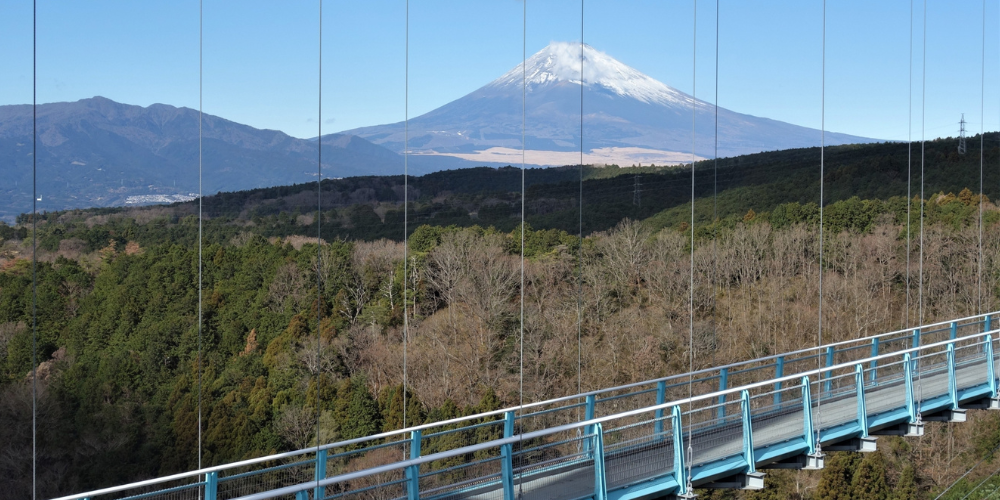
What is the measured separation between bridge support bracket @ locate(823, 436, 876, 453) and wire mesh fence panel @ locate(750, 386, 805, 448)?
32cm

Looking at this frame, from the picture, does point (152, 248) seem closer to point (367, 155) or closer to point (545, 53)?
point (367, 155)

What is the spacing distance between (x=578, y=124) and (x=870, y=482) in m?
51.9

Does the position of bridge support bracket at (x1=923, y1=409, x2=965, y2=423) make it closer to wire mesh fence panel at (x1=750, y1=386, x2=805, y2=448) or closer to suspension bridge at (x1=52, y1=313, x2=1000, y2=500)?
suspension bridge at (x1=52, y1=313, x2=1000, y2=500)

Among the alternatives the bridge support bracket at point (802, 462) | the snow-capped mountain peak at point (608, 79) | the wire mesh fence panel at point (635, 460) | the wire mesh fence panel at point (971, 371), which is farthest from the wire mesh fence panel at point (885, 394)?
the snow-capped mountain peak at point (608, 79)

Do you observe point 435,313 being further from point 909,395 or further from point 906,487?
point 909,395

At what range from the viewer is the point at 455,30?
39.1m

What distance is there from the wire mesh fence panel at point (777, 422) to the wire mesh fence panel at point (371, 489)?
2800mm

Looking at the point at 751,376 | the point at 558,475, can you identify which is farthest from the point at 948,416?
the point at 751,376

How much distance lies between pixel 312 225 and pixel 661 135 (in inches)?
1633

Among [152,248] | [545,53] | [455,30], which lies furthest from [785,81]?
[545,53]

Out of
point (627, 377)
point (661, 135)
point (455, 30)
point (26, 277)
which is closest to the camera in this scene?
point (627, 377)

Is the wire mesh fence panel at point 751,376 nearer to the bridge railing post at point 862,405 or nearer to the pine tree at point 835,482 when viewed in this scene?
the pine tree at point 835,482

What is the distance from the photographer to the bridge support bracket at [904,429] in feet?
26.2

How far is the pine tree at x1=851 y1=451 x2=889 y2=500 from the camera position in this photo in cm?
2128
